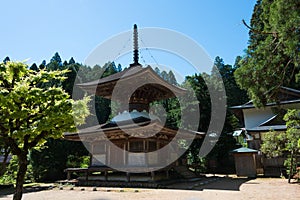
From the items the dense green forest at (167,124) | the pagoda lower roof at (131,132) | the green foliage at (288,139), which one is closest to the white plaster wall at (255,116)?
the dense green forest at (167,124)

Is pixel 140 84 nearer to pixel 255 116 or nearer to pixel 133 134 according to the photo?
pixel 133 134

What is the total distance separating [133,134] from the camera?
13.3 meters

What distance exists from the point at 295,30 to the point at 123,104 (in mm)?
11797

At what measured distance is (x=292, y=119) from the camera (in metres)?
11.1

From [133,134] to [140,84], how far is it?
3.39m

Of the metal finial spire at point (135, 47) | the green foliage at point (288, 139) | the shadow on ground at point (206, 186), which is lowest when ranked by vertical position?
the shadow on ground at point (206, 186)

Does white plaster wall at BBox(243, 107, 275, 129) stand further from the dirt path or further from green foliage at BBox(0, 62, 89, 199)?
green foliage at BBox(0, 62, 89, 199)

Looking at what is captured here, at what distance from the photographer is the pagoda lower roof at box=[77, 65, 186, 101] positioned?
14.1 metres

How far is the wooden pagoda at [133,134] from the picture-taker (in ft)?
42.9

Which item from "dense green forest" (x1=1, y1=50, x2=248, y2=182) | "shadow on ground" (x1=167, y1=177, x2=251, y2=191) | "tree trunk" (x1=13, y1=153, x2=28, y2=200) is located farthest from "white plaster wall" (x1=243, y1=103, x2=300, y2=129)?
"tree trunk" (x1=13, y1=153, x2=28, y2=200)

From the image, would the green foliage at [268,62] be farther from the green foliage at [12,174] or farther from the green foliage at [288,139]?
the green foliage at [12,174]

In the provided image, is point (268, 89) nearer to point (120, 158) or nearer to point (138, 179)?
point (138, 179)

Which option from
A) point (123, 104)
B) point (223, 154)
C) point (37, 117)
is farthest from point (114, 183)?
point (223, 154)

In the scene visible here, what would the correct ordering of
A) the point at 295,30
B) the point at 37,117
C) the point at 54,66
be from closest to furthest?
the point at 295,30
the point at 37,117
the point at 54,66
